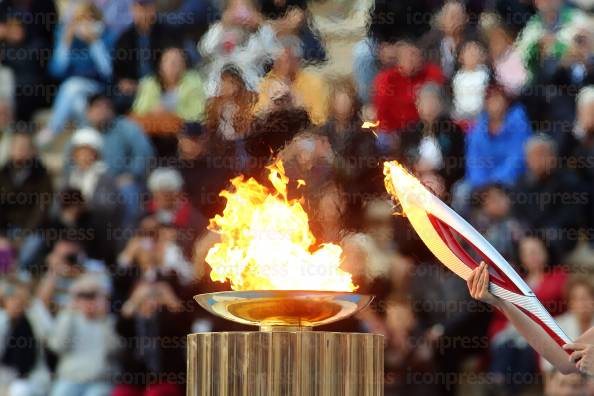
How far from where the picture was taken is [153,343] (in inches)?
380

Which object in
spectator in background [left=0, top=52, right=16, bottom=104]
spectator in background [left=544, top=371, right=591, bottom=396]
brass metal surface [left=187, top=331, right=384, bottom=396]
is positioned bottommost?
spectator in background [left=544, top=371, right=591, bottom=396]

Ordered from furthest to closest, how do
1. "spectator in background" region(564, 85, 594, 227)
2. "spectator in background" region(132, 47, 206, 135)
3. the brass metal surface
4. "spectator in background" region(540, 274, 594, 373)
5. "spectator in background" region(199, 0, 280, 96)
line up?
"spectator in background" region(132, 47, 206, 135) < "spectator in background" region(199, 0, 280, 96) < "spectator in background" region(564, 85, 594, 227) < "spectator in background" region(540, 274, 594, 373) < the brass metal surface

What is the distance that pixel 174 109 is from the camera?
10.0m

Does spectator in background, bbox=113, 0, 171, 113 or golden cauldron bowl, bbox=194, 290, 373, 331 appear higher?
spectator in background, bbox=113, 0, 171, 113

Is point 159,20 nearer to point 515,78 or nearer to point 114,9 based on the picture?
point 114,9

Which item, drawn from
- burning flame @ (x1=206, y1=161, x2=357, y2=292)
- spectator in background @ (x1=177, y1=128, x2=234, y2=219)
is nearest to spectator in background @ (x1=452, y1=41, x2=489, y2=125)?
spectator in background @ (x1=177, y1=128, x2=234, y2=219)

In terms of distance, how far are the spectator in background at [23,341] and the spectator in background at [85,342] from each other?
99mm

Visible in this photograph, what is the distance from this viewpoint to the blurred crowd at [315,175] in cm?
942

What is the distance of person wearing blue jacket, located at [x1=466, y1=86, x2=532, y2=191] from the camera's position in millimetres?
9578

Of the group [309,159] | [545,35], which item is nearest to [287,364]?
[309,159]

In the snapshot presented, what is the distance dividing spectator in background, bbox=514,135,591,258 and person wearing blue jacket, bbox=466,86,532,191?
8 centimetres

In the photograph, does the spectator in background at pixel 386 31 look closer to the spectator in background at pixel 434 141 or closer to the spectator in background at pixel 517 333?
the spectator in background at pixel 434 141

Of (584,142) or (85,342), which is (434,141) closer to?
(584,142)

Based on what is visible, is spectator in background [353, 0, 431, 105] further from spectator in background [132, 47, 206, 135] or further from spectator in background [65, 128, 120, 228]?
spectator in background [65, 128, 120, 228]
